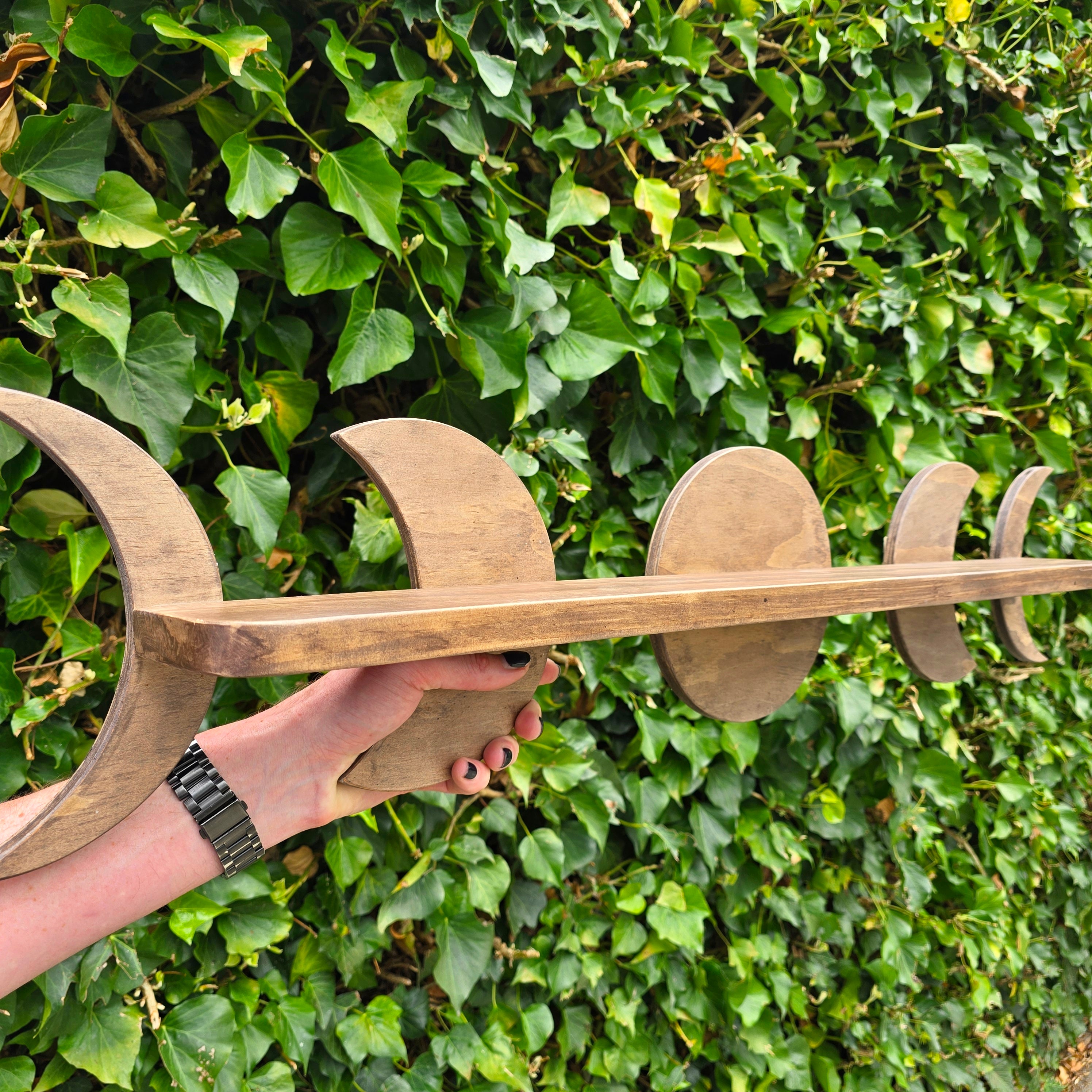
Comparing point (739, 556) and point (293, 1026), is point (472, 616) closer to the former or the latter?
point (739, 556)

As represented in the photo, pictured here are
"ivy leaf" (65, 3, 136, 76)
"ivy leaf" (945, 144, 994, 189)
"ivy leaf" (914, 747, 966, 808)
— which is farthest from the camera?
"ivy leaf" (914, 747, 966, 808)

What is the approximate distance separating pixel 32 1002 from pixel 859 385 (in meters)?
1.32

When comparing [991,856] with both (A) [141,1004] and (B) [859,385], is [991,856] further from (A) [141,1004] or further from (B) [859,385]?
(A) [141,1004]

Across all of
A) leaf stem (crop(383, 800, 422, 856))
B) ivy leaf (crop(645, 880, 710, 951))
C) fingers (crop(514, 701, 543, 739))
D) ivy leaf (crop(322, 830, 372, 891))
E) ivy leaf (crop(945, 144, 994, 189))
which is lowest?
ivy leaf (crop(645, 880, 710, 951))

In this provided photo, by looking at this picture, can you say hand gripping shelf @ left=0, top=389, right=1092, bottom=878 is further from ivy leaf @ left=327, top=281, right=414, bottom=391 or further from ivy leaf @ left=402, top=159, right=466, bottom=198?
ivy leaf @ left=402, top=159, right=466, bottom=198

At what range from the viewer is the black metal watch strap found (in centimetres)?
58

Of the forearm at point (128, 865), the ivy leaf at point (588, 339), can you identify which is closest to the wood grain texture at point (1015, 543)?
the ivy leaf at point (588, 339)

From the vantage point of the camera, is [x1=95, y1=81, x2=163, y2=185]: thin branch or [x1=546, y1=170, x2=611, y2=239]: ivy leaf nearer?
[x1=95, y1=81, x2=163, y2=185]: thin branch

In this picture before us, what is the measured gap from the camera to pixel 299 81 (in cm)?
83

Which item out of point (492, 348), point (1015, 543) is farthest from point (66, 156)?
point (1015, 543)

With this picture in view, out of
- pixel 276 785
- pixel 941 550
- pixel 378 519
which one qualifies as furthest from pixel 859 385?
pixel 276 785

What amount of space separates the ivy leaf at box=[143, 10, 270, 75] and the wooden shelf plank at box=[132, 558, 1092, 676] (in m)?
0.45

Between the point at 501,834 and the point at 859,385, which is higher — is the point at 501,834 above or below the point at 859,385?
below

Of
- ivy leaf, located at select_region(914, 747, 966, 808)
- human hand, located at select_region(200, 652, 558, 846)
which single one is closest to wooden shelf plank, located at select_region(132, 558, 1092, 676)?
human hand, located at select_region(200, 652, 558, 846)
